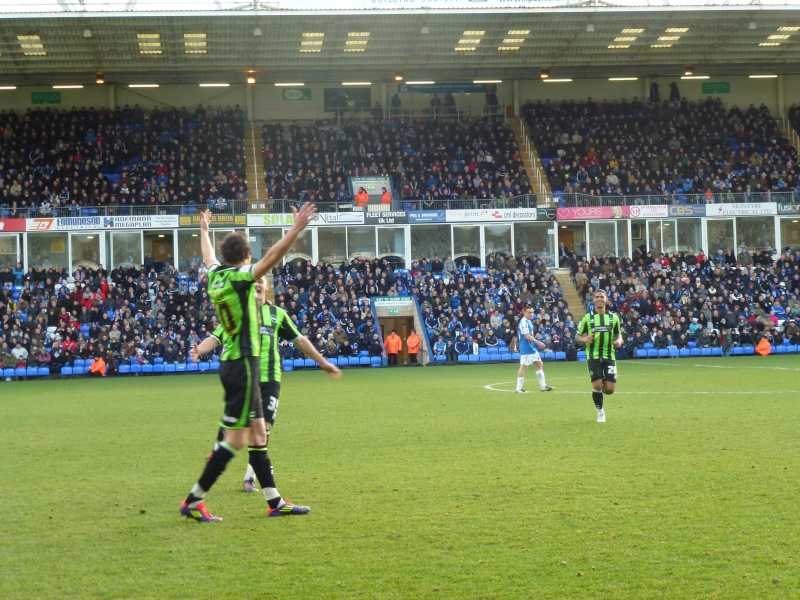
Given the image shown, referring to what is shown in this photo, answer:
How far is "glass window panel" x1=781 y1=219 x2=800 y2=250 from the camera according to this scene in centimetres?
4869

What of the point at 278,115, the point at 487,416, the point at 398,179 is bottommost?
the point at 487,416

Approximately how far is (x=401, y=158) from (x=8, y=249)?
18.8 metres

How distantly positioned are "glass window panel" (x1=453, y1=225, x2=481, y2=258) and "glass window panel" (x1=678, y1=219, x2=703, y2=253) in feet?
31.5

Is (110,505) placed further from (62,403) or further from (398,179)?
(398,179)

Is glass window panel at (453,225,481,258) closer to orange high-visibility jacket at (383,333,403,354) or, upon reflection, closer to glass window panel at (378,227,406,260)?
glass window panel at (378,227,406,260)

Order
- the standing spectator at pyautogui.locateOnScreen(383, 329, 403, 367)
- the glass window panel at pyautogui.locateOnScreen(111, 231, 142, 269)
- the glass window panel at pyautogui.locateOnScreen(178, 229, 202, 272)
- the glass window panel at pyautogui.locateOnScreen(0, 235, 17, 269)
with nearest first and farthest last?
the standing spectator at pyautogui.locateOnScreen(383, 329, 403, 367) → the glass window panel at pyautogui.locateOnScreen(0, 235, 17, 269) → the glass window panel at pyautogui.locateOnScreen(111, 231, 142, 269) → the glass window panel at pyautogui.locateOnScreen(178, 229, 202, 272)

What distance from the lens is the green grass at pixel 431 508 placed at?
6.17 metres

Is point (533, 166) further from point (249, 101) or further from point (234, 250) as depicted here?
point (234, 250)

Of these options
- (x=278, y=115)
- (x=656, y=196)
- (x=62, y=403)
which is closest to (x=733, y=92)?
(x=656, y=196)

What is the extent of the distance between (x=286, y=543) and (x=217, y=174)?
140 feet

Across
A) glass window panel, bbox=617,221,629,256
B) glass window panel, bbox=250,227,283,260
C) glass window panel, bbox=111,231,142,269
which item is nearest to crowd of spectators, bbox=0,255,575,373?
glass window panel, bbox=250,227,283,260

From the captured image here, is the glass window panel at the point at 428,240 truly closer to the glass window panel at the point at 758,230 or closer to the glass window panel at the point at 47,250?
the glass window panel at the point at 758,230

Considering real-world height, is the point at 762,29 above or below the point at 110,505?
above

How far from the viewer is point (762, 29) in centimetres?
4716
